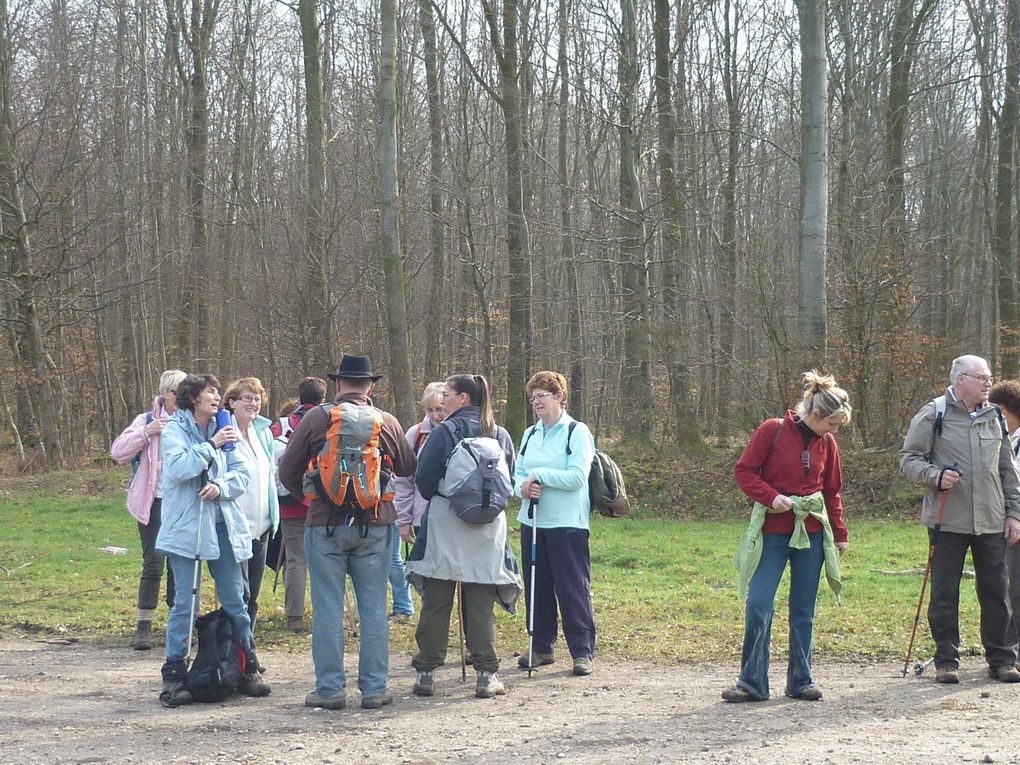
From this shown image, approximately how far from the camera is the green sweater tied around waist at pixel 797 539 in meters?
6.79

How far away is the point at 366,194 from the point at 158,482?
19335 millimetres

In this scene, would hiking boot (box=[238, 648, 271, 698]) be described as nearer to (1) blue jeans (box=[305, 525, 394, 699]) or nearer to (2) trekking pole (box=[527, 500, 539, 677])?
(1) blue jeans (box=[305, 525, 394, 699])

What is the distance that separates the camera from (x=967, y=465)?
7312mm

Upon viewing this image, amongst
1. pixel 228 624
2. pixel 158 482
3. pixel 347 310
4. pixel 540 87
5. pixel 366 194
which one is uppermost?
pixel 540 87

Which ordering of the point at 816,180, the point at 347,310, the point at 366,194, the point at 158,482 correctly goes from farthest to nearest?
the point at 347,310, the point at 366,194, the point at 816,180, the point at 158,482

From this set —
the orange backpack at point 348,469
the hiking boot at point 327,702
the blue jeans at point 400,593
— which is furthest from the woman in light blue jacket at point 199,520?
the blue jeans at point 400,593

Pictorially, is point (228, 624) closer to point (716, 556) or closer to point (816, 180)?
point (716, 556)

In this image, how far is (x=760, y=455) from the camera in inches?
271

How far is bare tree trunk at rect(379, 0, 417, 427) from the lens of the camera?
19109 mm

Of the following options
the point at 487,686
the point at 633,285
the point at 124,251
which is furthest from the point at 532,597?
the point at 124,251

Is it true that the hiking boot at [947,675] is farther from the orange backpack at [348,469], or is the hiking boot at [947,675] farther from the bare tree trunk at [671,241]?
the bare tree trunk at [671,241]

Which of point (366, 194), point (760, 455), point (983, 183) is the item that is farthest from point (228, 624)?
point (983, 183)

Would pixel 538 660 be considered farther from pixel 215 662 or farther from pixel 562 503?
pixel 215 662

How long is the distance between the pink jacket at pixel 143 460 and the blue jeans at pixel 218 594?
1422 mm
